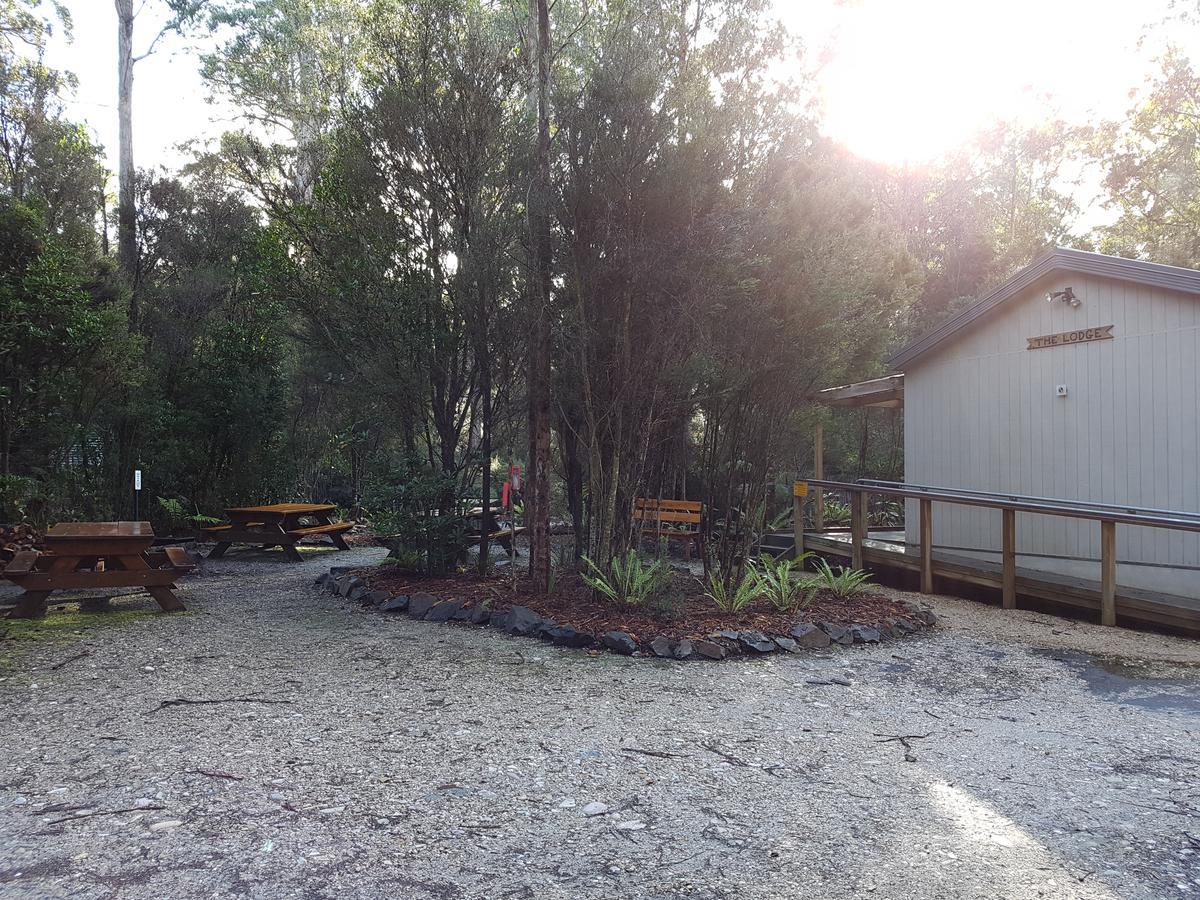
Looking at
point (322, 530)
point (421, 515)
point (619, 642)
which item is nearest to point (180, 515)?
point (322, 530)

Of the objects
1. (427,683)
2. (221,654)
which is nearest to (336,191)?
(221,654)

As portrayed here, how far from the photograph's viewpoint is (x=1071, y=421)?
316 inches

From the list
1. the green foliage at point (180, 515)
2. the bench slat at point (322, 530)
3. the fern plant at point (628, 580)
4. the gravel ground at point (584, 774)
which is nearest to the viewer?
the gravel ground at point (584, 774)

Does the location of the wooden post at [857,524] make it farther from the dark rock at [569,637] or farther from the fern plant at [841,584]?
the dark rock at [569,637]

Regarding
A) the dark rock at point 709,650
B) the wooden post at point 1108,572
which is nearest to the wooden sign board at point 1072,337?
the wooden post at point 1108,572

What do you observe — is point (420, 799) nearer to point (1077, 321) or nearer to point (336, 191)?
point (336, 191)

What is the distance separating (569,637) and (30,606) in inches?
175

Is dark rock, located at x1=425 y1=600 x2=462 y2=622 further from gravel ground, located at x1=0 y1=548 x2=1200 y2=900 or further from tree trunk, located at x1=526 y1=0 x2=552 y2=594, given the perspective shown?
gravel ground, located at x1=0 y1=548 x2=1200 y2=900

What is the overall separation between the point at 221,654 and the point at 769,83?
6.39 meters

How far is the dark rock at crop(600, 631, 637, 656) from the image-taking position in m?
5.22

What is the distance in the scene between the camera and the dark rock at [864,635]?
18.6ft

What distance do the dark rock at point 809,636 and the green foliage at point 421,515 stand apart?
11.2 feet

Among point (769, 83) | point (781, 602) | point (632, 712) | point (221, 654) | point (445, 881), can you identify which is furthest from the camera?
point (769, 83)

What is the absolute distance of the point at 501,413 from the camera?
7.63 metres
